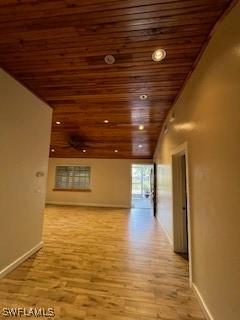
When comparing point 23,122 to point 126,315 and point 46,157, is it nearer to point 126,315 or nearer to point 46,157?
point 46,157

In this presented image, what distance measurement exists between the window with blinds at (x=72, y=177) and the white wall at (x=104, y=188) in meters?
0.26

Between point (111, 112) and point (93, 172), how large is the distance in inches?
212

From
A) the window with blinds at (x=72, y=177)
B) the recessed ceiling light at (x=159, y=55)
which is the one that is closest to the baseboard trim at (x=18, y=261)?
the recessed ceiling light at (x=159, y=55)

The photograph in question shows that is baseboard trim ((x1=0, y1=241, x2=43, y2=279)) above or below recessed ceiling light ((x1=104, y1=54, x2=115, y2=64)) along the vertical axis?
below

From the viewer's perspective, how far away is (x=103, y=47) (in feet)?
7.04

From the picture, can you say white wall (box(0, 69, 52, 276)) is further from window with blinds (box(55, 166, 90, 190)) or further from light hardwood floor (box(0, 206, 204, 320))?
window with blinds (box(55, 166, 90, 190))

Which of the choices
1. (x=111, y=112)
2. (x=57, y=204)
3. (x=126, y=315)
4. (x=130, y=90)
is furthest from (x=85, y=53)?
(x=57, y=204)

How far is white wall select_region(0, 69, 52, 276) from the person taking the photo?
95.4 inches

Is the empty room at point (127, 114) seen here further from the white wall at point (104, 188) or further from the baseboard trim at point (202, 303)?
the white wall at point (104, 188)

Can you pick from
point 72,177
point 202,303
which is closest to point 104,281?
point 202,303

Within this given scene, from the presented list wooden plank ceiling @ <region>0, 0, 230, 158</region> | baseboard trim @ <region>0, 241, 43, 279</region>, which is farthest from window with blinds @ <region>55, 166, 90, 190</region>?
baseboard trim @ <region>0, 241, 43, 279</region>

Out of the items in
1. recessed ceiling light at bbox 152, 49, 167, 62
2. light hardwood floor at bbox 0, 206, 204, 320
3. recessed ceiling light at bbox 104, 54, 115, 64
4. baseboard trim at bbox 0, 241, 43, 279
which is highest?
recessed ceiling light at bbox 152, 49, 167, 62

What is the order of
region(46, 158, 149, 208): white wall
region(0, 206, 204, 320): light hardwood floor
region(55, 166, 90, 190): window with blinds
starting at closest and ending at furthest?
region(0, 206, 204, 320): light hardwood floor → region(46, 158, 149, 208): white wall → region(55, 166, 90, 190): window with blinds

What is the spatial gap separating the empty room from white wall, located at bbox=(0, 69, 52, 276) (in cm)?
2
